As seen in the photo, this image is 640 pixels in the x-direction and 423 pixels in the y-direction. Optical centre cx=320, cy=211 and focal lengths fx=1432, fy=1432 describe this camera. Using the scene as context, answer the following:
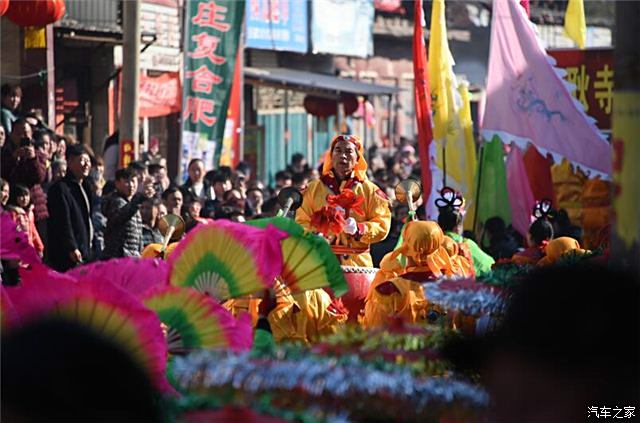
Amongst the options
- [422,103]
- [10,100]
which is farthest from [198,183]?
[422,103]

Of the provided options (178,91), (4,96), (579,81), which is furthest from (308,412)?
(178,91)

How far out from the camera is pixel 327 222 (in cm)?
920

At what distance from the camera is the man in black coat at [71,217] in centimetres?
992

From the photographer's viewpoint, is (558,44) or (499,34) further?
(558,44)

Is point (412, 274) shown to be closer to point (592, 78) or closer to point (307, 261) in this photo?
point (307, 261)

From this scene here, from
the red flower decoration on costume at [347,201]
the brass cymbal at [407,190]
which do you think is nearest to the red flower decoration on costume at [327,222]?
the red flower decoration on costume at [347,201]

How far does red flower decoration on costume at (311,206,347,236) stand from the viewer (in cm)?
921

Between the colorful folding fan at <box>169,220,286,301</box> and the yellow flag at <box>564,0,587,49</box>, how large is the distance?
39.4 ft

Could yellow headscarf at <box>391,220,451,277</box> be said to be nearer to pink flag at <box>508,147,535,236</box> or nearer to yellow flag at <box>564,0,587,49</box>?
pink flag at <box>508,147,535,236</box>

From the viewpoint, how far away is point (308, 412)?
319 centimetres

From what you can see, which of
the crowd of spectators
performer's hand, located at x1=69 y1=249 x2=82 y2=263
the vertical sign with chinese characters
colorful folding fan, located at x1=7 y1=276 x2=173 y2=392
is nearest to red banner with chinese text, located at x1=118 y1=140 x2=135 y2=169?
the crowd of spectators

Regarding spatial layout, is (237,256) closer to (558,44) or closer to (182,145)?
(182,145)

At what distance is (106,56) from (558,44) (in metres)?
18.4

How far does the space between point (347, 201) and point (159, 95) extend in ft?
31.0
